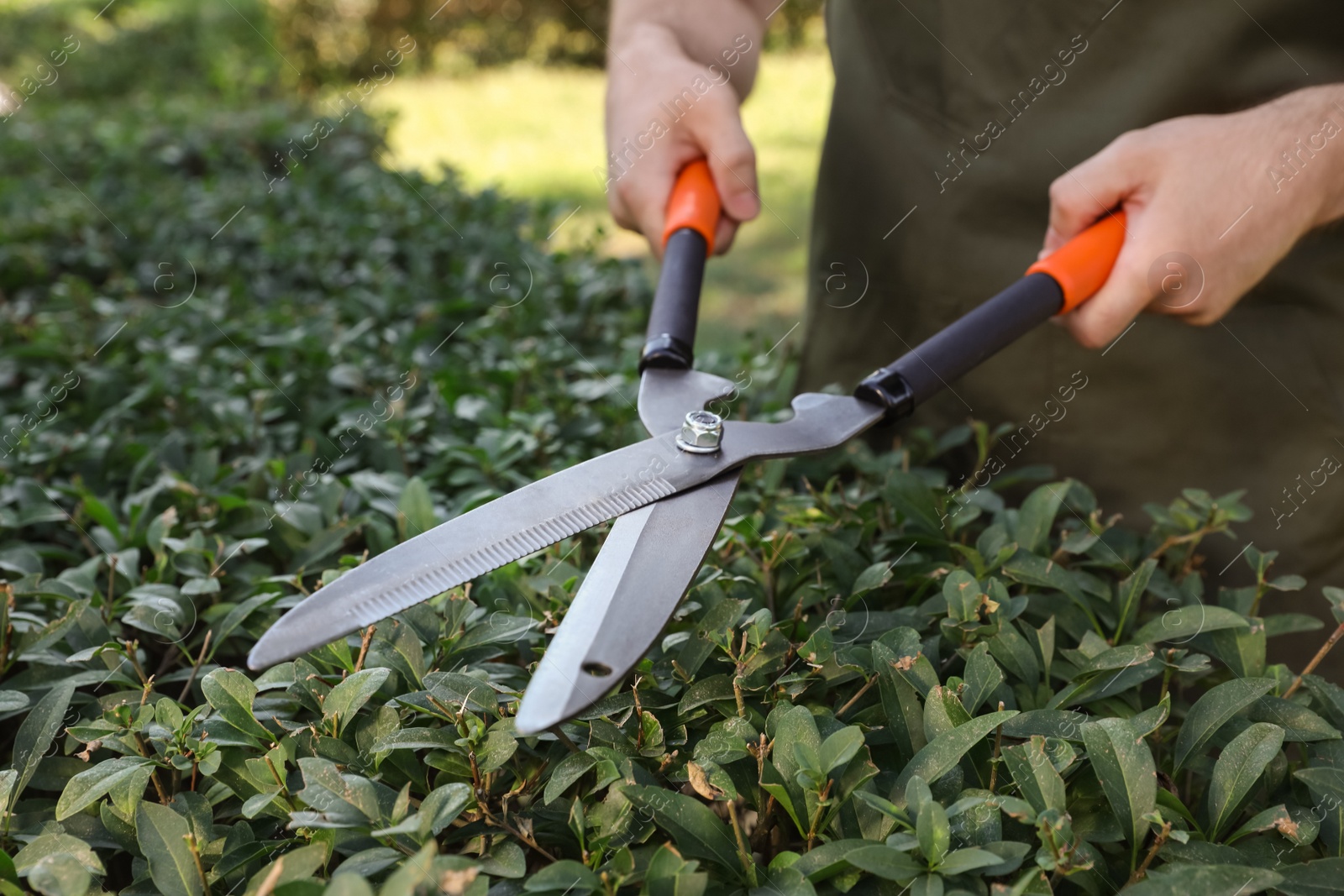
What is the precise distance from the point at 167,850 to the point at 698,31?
1.79 metres

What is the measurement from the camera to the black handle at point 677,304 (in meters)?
1.54

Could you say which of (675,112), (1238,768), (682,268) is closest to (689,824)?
(1238,768)

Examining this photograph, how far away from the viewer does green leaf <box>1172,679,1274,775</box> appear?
108 centimetres

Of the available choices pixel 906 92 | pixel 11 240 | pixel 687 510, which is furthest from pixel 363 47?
pixel 687 510

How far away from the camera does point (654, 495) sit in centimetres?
121

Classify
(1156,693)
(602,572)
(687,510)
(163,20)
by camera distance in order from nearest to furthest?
(602,572) → (687,510) → (1156,693) → (163,20)

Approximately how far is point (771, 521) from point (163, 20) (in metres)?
9.80

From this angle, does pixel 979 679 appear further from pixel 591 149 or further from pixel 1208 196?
pixel 591 149

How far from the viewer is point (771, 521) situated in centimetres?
161

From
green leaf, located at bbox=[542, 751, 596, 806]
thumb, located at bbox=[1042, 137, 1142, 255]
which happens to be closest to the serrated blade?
green leaf, located at bbox=[542, 751, 596, 806]

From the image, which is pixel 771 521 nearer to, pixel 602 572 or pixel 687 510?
pixel 687 510

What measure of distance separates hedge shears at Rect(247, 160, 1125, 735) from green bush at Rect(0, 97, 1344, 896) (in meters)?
0.12

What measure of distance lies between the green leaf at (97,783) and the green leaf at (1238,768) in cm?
111

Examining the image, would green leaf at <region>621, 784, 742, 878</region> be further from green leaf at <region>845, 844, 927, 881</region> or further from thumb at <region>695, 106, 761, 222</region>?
thumb at <region>695, 106, 761, 222</region>
